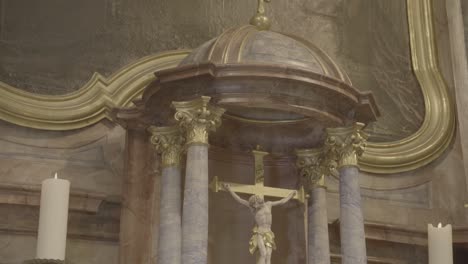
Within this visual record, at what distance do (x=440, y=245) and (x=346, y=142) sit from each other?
131cm

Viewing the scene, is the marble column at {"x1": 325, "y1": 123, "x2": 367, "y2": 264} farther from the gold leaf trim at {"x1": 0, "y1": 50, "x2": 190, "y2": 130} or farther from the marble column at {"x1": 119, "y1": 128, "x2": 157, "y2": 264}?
the gold leaf trim at {"x1": 0, "y1": 50, "x2": 190, "y2": 130}

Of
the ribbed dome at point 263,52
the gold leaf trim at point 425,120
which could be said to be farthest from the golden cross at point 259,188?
the gold leaf trim at point 425,120

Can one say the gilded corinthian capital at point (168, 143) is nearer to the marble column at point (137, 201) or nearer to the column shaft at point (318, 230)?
the marble column at point (137, 201)

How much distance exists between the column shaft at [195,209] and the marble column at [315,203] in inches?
44.6

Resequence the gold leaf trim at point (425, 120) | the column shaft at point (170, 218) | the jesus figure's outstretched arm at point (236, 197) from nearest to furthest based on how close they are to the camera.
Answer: the column shaft at point (170, 218)
the jesus figure's outstretched arm at point (236, 197)
the gold leaf trim at point (425, 120)

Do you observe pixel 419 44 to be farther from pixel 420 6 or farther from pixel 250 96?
pixel 250 96

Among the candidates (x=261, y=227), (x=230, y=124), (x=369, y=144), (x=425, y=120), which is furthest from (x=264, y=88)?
(x=425, y=120)

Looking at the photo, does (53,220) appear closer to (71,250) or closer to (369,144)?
(71,250)

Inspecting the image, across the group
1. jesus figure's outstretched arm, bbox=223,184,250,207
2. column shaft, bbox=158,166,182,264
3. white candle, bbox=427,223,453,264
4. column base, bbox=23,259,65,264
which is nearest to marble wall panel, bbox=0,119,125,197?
column shaft, bbox=158,166,182,264

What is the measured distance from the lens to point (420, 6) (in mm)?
9195

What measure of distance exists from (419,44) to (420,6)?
1.42 ft

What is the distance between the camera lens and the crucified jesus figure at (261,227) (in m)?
6.43

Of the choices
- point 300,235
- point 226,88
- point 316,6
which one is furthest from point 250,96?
point 316,6

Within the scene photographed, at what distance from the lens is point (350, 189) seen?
666 centimetres
